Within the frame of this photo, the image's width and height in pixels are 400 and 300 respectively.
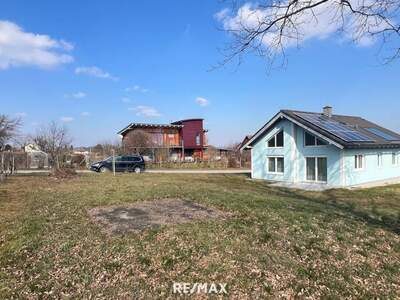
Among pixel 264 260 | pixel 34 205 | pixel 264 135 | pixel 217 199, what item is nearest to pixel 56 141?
pixel 264 135

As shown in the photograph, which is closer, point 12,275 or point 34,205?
point 12,275

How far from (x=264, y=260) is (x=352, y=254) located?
191cm

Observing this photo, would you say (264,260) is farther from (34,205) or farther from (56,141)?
(56,141)

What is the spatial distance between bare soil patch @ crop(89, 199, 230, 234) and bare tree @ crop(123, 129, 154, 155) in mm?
29437

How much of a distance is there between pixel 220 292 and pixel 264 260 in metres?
1.26

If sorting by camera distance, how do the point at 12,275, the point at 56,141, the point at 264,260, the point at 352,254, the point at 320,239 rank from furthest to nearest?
the point at 56,141
the point at 320,239
the point at 352,254
the point at 264,260
the point at 12,275

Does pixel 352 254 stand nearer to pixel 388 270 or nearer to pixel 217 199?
pixel 388 270

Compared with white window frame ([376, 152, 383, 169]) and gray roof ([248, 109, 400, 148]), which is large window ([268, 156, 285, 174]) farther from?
white window frame ([376, 152, 383, 169])

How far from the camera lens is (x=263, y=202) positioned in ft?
34.2

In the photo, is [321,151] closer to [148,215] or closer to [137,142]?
[148,215]

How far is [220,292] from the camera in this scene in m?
4.44

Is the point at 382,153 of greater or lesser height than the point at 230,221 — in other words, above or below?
above

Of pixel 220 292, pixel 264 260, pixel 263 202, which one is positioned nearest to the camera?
pixel 220 292

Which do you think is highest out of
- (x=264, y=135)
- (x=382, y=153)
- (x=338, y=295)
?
(x=264, y=135)
